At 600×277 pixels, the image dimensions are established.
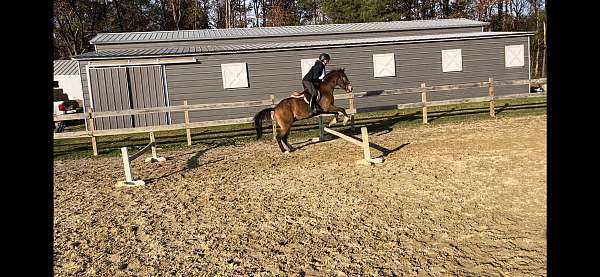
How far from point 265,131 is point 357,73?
570cm

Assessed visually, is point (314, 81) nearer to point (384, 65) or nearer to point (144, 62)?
point (144, 62)

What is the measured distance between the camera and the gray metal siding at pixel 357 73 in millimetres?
17062

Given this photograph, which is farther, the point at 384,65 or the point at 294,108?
the point at 384,65

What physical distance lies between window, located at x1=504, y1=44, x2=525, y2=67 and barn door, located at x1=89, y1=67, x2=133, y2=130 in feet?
51.0

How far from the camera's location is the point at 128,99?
16.6 meters

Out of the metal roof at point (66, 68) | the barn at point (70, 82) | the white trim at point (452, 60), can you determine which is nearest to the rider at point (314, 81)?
the white trim at point (452, 60)

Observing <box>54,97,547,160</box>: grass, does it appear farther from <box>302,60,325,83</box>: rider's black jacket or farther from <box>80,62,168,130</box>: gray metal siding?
<box>302,60,325,83</box>: rider's black jacket

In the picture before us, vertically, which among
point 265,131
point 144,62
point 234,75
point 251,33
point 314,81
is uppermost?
point 251,33

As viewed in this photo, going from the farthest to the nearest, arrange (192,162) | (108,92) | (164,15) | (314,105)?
(164,15)
(108,92)
(314,105)
(192,162)

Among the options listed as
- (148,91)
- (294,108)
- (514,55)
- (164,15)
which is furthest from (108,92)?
(164,15)

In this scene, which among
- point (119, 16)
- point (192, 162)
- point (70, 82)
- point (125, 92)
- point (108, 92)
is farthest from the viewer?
point (119, 16)

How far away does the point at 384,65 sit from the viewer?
1856 centimetres

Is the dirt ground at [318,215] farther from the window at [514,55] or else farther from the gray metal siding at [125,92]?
the window at [514,55]
